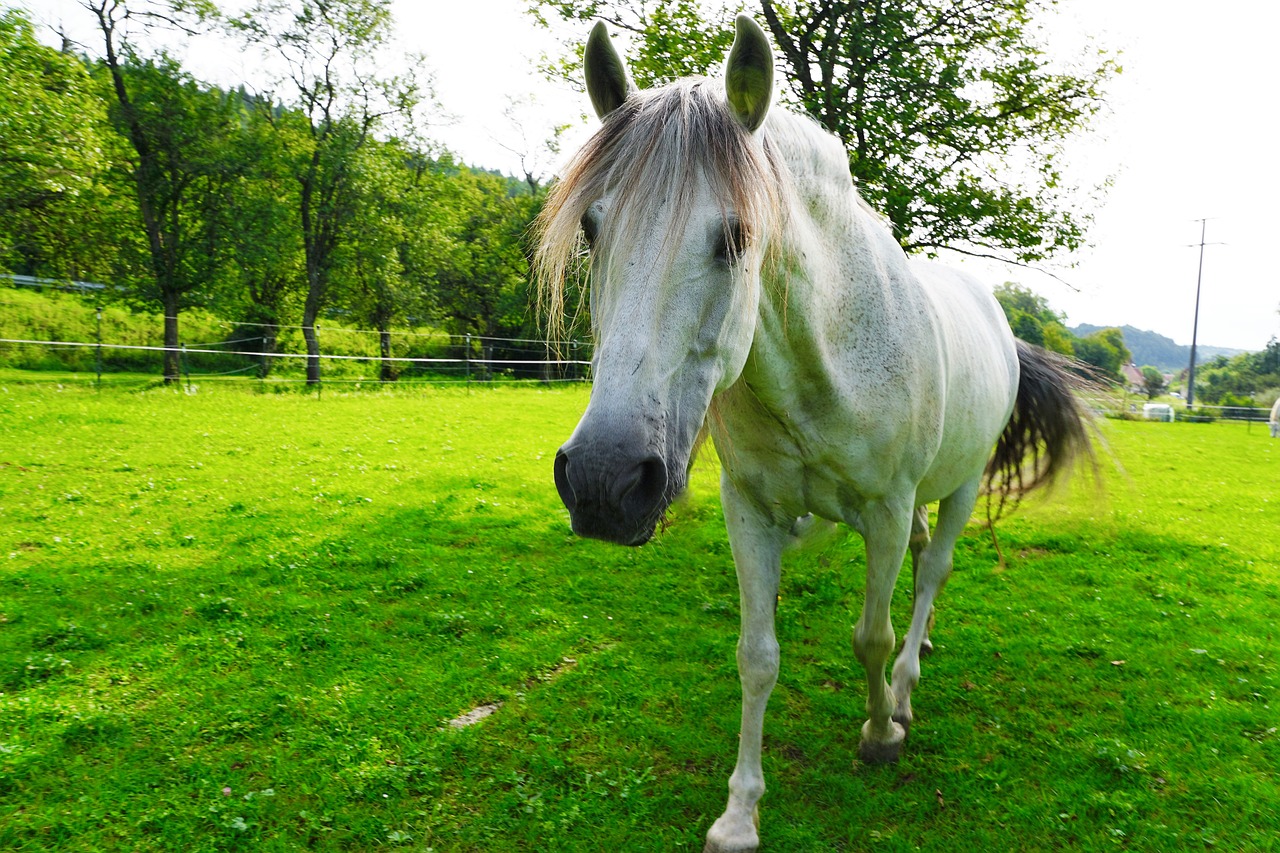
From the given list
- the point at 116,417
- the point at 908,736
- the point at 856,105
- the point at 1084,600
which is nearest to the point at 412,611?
the point at 908,736

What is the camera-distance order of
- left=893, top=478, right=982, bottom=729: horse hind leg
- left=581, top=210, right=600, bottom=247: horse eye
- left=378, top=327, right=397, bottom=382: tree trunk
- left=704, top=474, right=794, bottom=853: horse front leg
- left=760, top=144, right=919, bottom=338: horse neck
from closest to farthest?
left=581, top=210, right=600, bottom=247: horse eye < left=760, top=144, right=919, bottom=338: horse neck < left=704, top=474, right=794, bottom=853: horse front leg < left=893, top=478, right=982, bottom=729: horse hind leg < left=378, top=327, right=397, bottom=382: tree trunk

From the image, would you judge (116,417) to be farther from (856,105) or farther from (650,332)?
(650,332)

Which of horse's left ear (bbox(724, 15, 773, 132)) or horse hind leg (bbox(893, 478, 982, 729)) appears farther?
horse hind leg (bbox(893, 478, 982, 729))

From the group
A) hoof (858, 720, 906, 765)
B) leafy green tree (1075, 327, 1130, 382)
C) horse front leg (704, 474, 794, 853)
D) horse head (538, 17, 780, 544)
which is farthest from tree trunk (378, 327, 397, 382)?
leafy green tree (1075, 327, 1130, 382)

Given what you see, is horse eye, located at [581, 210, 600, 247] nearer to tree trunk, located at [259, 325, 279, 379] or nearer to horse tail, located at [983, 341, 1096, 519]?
horse tail, located at [983, 341, 1096, 519]

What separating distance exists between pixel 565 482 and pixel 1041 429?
4.45 metres

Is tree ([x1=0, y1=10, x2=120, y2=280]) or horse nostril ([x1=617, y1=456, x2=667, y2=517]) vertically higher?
tree ([x1=0, y1=10, x2=120, y2=280])

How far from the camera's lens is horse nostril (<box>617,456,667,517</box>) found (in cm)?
169

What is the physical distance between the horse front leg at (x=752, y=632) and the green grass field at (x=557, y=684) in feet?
0.74

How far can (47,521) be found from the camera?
22.3 feet

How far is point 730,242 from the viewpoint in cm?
189

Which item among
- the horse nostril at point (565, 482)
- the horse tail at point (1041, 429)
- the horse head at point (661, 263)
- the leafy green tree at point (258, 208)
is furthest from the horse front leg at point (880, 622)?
the leafy green tree at point (258, 208)

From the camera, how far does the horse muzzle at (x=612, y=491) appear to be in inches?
65.0

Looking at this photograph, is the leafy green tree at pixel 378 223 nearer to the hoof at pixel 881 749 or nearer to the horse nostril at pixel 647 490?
the hoof at pixel 881 749
